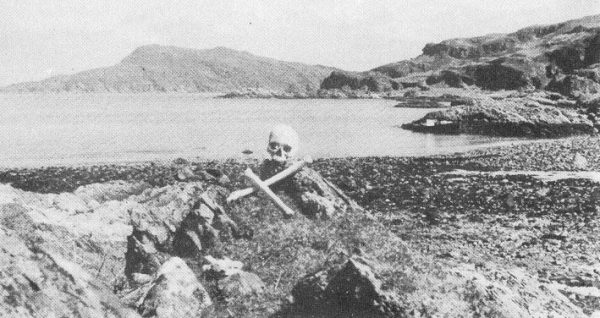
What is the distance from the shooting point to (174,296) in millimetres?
7707

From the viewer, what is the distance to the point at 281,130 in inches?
526

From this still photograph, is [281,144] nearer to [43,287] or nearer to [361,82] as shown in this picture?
[43,287]

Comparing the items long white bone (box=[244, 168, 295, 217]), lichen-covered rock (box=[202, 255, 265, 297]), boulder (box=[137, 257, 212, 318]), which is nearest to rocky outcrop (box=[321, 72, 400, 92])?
long white bone (box=[244, 168, 295, 217])

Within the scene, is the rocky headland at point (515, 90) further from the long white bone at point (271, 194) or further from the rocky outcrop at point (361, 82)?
the long white bone at point (271, 194)

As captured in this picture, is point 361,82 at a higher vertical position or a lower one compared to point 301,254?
higher

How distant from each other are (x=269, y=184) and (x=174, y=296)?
5170mm

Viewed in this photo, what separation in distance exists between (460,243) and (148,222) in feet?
25.3

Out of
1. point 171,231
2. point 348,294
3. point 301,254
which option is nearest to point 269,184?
point 171,231

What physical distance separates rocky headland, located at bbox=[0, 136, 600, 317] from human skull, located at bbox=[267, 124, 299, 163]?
4.00ft

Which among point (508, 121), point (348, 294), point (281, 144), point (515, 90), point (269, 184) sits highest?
point (281, 144)

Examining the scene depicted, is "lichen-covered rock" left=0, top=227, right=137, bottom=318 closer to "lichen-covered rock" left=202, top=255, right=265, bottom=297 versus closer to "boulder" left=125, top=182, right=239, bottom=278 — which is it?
"lichen-covered rock" left=202, top=255, right=265, bottom=297

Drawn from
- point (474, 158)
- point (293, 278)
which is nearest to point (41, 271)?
point (293, 278)

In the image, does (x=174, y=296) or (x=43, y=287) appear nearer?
(x=43, y=287)

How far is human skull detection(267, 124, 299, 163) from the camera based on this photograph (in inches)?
520
